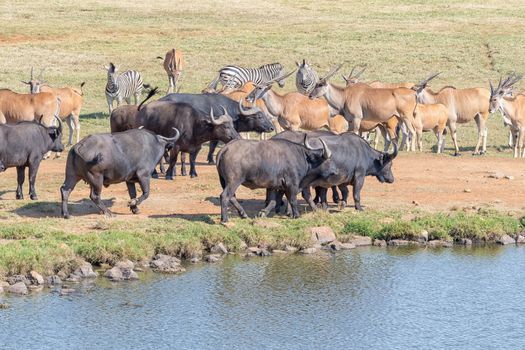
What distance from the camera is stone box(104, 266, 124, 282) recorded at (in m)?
13.7

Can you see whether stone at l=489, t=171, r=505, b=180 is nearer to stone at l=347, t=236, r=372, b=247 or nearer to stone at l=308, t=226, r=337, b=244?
stone at l=347, t=236, r=372, b=247

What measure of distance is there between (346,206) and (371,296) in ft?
13.2

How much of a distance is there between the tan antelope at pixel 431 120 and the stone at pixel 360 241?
8720mm

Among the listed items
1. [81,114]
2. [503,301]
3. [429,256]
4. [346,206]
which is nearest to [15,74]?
[81,114]

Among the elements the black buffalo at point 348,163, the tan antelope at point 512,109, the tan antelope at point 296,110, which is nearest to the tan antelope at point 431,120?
the tan antelope at point 512,109

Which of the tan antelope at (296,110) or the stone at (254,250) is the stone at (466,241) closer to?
the stone at (254,250)

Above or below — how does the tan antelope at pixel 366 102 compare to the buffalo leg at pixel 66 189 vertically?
above

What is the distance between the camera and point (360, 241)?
1586 centimetres

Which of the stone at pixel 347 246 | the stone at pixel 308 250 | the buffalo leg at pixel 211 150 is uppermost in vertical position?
the buffalo leg at pixel 211 150

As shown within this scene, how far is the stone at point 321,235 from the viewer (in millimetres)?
15656

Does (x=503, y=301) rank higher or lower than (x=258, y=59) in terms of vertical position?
lower

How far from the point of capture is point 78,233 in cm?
1515

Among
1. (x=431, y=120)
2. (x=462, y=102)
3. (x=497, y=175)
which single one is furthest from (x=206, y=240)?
(x=462, y=102)

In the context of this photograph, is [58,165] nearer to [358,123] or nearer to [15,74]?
[358,123]
